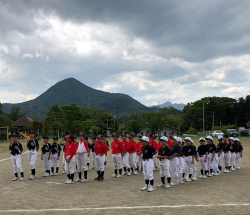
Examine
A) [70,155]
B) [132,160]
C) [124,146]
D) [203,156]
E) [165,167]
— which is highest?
[124,146]

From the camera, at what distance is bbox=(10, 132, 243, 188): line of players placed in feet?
37.9

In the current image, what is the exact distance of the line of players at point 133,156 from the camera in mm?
11547

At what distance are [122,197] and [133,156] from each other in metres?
5.28

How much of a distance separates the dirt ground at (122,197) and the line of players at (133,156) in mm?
578

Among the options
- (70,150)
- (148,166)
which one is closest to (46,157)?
(70,150)

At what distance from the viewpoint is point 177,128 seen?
107 m

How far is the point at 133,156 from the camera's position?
14.7m

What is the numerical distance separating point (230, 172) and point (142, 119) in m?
64.5

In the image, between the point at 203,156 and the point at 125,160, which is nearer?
the point at 203,156

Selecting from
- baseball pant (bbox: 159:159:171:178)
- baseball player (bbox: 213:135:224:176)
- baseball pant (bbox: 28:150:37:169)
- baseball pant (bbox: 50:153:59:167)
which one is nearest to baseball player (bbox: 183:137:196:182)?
baseball pant (bbox: 159:159:171:178)

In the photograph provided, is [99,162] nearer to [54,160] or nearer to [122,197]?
[54,160]

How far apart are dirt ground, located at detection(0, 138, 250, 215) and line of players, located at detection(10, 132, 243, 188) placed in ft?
1.90

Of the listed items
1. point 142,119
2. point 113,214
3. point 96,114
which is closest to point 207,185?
point 113,214

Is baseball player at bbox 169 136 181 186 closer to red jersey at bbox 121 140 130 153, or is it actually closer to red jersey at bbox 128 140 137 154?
red jersey at bbox 121 140 130 153
